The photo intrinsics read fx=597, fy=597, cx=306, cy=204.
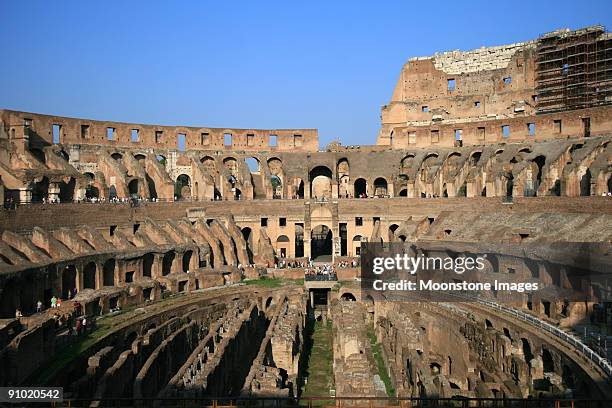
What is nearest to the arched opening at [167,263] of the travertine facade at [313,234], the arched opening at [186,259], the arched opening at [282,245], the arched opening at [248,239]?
the travertine facade at [313,234]

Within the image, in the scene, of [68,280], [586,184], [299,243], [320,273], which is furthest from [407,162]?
[68,280]

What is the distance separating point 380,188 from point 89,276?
26347 mm

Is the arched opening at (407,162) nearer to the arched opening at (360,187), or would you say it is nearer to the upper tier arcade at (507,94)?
the upper tier arcade at (507,94)

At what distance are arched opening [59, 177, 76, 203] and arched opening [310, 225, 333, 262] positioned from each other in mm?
17911

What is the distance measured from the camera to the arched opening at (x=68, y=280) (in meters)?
28.0

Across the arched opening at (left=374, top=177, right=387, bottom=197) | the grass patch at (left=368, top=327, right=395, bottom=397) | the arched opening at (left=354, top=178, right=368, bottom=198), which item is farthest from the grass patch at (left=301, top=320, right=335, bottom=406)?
the arched opening at (left=354, top=178, right=368, bottom=198)

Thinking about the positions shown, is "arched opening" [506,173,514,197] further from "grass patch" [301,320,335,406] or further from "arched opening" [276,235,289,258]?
"grass patch" [301,320,335,406]

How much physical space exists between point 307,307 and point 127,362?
15189 millimetres

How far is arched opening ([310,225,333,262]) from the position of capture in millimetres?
47406

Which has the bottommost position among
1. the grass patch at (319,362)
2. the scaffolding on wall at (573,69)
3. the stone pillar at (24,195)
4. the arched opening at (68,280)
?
the grass patch at (319,362)

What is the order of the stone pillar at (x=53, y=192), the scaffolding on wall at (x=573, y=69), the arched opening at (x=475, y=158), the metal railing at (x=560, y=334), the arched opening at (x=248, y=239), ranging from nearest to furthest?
the metal railing at (x=560, y=334), the stone pillar at (x=53, y=192), the arched opening at (x=248, y=239), the scaffolding on wall at (x=573, y=69), the arched opening at (x=475, y=158)

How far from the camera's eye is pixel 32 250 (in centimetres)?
2669

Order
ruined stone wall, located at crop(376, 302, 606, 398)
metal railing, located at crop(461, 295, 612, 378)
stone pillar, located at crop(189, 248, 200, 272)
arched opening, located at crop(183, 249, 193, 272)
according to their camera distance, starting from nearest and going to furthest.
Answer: metal railing, located at crop(461, 295, 612, 378), ruined stone wall, located at crop(376, 302, 606, 398), stone pillar, located at crop(189, 248, 200, 272), arched opening, located at crop(183, 249, 193, 272)

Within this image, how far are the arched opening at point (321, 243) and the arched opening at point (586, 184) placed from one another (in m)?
18.4
